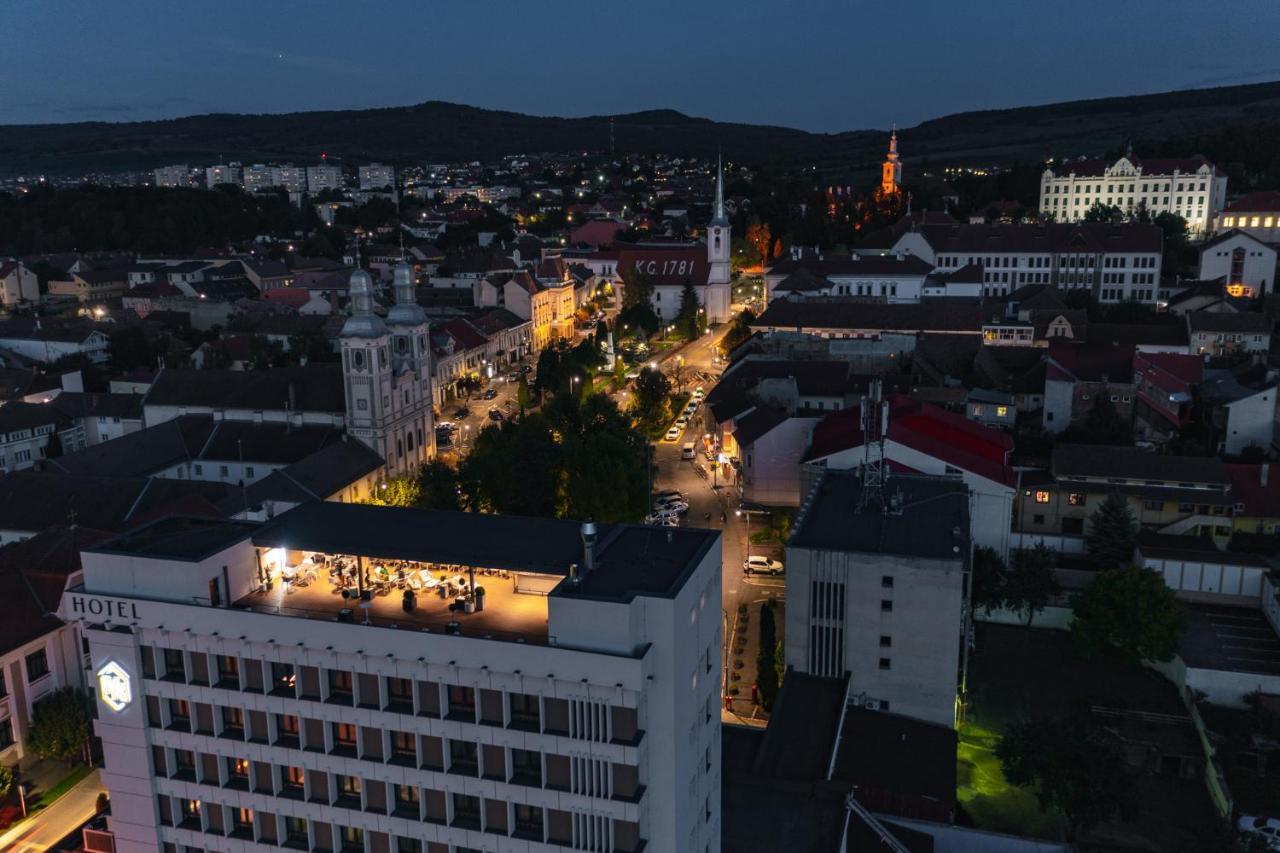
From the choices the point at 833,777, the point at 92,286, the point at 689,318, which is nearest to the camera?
the point at 833,777

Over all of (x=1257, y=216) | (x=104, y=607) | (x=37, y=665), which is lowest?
(x=37, y=665)

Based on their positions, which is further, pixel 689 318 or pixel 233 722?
pixel 689 318

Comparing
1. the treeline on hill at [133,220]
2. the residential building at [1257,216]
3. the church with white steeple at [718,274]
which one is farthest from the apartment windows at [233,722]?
the treeline on hill at [133,220]

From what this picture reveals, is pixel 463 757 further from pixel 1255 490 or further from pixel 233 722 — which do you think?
pixel 1255 490

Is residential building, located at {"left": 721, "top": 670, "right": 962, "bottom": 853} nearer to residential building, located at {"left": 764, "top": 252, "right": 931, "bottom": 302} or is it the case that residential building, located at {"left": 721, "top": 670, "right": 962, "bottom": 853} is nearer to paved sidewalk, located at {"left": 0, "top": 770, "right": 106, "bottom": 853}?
paved sidewalk, located at {"left": 0, "top": 770, "right": 106, "bottom": 853}

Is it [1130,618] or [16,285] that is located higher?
[16,285]

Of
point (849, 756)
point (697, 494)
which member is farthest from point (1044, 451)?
point (849, 756)

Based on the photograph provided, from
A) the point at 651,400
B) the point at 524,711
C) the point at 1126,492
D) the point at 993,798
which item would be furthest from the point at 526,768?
the point at 651,400

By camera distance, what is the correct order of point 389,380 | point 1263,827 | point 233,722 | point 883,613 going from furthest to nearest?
point 389,380, point 883,613, point 1263,827, point 233,722
